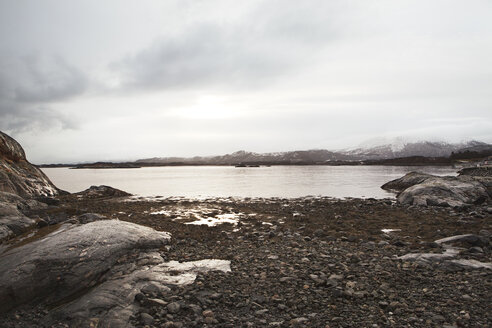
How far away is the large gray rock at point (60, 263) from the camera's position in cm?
694

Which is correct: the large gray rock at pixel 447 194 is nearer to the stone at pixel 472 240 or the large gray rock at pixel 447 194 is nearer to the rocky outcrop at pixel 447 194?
the rocky outcrop at pixel 447 194

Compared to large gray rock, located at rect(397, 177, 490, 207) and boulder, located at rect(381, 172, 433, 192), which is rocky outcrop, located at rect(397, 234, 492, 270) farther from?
boulder, located at rect(381, 172, 433, 192)

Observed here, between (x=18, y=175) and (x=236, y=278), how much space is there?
91.1 feet

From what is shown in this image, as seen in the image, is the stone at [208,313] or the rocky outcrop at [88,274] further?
the rocky outcrop at [88,274]

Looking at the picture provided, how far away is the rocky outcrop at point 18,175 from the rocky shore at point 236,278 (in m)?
14.1

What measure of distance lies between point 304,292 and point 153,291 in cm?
388

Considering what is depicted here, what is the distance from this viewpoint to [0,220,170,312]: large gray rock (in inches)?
273

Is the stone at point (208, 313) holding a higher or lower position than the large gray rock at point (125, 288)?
lower

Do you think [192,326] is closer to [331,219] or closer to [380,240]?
[380,240]

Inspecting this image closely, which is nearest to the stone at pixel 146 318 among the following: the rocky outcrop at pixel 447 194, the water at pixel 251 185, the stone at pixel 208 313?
the stone at pixel 208 313

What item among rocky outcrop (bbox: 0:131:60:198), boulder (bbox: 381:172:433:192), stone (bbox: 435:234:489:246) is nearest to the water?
boulder (bbox: 381:172:433:192)

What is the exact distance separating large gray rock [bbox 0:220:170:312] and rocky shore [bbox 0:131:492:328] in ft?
0.08

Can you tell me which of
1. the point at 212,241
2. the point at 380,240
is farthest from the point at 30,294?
the point at 380,240

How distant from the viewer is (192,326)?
589 cm
